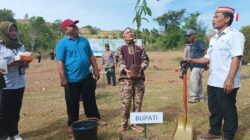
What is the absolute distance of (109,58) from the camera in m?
11.8

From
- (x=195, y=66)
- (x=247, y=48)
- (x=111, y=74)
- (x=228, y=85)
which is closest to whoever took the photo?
(x=228, y=85)

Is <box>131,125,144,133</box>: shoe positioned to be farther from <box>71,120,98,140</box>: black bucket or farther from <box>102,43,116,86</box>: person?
<box>102,43,116,86</box>: person

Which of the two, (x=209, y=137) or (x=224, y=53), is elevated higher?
(x=224, y=53)

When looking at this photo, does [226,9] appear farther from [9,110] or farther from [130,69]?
[9,110]

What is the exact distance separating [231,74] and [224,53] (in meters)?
0.34

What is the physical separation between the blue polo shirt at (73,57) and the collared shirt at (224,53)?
2042mm

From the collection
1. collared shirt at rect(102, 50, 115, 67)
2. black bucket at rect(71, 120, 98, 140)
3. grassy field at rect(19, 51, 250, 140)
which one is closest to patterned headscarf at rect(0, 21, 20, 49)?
black bucket at rect(71, 120, 98, 140)

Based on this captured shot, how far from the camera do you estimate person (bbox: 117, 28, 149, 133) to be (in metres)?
4.87

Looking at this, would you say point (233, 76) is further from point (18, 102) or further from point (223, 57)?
point (18, 102)

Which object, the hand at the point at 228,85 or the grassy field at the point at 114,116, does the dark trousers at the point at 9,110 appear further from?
the hand at the point at 228,85

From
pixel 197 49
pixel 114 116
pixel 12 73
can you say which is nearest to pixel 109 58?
pixel 197 49

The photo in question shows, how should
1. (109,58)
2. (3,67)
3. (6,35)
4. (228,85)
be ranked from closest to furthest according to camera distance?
1. (228,85)
2. (3,67)
3. (6,35)
4. (109,58)

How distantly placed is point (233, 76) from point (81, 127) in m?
2.23

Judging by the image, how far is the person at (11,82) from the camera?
4.43 m
